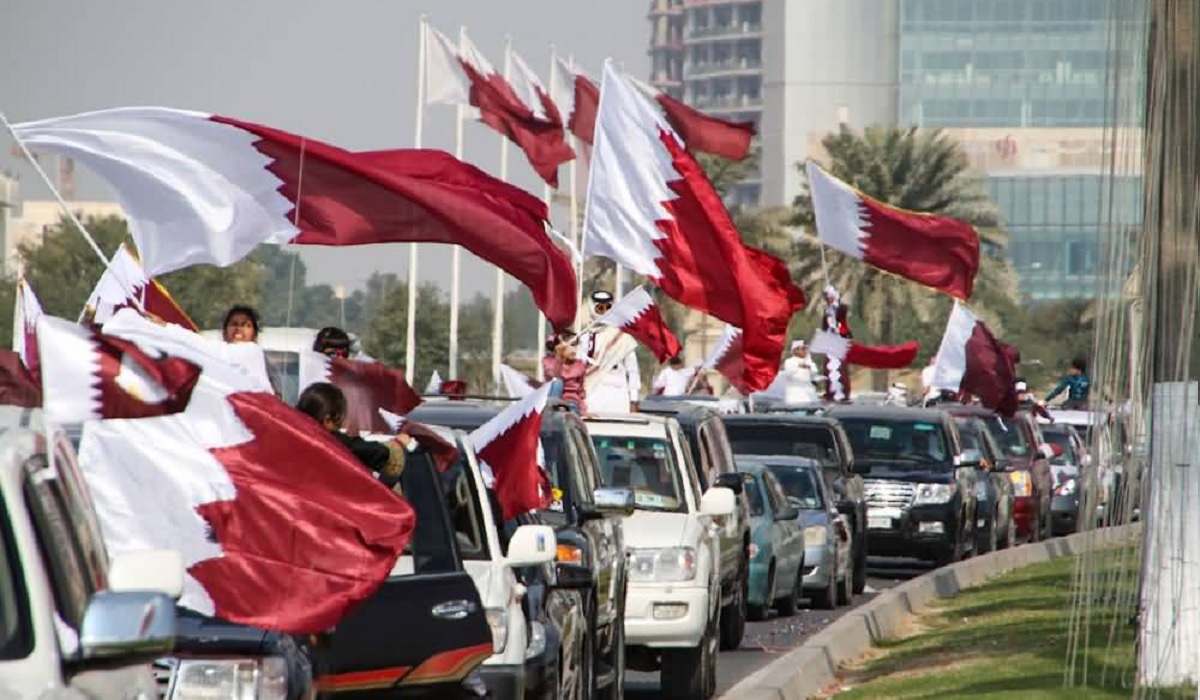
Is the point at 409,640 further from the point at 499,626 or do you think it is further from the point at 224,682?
the point at 224,682

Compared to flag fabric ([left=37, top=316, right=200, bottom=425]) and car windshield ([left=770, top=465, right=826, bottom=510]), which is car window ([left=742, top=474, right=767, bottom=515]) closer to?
car windshield ([left=770, top=465, right=826, bottom=510])

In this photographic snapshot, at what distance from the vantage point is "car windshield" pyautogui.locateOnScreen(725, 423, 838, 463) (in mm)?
26500

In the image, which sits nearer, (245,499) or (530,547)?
(245,499)

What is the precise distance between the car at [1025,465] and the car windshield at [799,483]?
34.9ft

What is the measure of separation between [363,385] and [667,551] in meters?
4.82

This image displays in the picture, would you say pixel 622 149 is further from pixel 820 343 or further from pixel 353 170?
pixel 820 343

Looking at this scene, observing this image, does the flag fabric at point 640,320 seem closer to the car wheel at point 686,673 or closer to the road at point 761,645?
the road at point 761,645

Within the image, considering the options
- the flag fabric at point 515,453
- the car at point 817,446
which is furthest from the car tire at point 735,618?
the car at point 817,446

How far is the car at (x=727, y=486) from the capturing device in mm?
18484

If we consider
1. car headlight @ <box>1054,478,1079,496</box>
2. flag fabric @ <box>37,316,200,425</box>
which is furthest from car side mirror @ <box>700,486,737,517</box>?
car headlight @ <box>1054,478,1079,496</box>

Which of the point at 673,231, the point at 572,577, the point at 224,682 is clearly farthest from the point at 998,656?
the point at 224,682

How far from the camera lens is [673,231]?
70.9ft

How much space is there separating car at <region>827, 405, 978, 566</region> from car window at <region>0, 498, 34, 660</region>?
23.3 m

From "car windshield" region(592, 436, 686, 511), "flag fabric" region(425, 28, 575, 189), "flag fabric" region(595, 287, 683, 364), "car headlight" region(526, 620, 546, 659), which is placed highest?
"flag fabric" region(425, 28, 575, 189)
